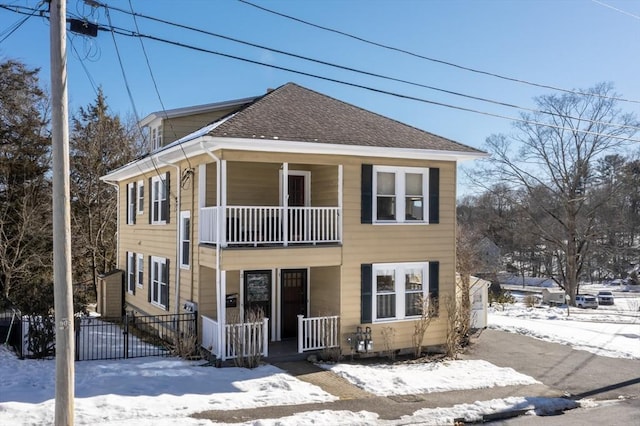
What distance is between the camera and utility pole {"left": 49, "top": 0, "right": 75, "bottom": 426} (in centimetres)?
703

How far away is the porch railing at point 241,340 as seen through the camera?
12242mm

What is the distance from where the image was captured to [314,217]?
1335 cm

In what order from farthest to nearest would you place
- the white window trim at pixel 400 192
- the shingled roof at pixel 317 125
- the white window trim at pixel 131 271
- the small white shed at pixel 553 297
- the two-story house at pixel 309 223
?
the small white shed at pixel 553 297 < the white window trim at pixel 131 271 < the white window trim at pixel 400 192 < the shingled roof at pixel 317 125 < the two-story house at pixel 309 223

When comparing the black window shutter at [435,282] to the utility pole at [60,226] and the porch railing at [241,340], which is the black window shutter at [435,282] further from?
the utility pole at [60,226]

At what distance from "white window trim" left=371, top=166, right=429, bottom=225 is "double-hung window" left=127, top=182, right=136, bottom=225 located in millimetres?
10865

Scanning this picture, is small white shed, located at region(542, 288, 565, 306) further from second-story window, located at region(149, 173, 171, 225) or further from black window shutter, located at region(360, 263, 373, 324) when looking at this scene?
second-story window, located at region(149, 173, 171, 225)

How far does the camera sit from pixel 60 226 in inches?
279

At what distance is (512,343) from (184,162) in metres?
11.1

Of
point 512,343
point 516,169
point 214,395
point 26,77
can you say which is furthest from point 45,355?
point 516,169

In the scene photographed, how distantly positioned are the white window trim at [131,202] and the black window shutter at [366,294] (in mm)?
10673

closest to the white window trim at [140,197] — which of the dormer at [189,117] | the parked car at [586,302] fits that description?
the dormer at [189,117]

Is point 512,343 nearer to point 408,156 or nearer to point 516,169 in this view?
point 408,156

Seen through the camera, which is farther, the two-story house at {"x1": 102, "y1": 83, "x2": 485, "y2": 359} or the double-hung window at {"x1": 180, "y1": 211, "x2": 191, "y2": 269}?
the double-hung window at {"x1": 180, "y1": 211, "x2": 191, "y2": 269}

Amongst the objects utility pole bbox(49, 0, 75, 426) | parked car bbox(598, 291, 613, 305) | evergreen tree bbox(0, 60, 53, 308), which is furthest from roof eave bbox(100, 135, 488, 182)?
parked car bbox(598, 291, 613, 305)
